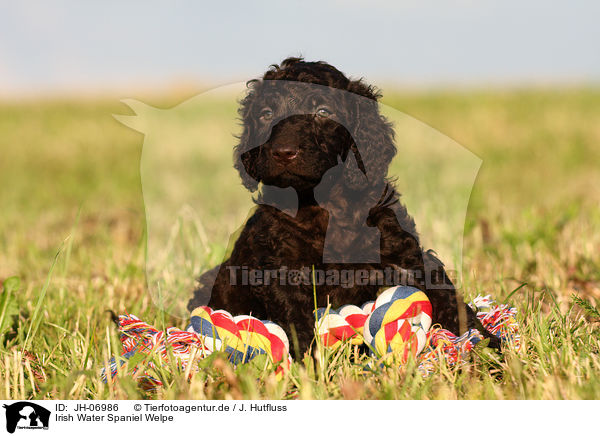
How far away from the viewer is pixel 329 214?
10.4 feet

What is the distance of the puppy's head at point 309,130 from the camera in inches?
115

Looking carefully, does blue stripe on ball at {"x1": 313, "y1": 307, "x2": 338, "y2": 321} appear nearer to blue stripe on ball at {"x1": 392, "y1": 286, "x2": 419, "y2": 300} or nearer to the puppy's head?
blue stripe on ball at {"x1": 392, "y1": 286, "x2": 419, "y2": 300}

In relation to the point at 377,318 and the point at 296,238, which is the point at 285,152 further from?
the point at 377,318

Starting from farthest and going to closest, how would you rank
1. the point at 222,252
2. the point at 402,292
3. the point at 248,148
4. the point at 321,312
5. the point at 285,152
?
the point at 222,252 → the point at 248,148 → the point at 321,312 → the point at 402,292 → the point at 285,152

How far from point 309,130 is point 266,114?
0.30 meters

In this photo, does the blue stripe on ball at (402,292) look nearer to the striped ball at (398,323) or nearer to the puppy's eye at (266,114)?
the striped ball at (398,323)

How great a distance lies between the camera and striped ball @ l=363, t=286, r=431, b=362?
2.82 meters

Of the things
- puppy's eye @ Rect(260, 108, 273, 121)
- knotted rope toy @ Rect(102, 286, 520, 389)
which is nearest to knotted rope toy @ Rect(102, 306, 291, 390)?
knotted rope toy @ Rect(102, 286, 520, 389)

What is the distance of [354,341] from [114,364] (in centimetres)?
124

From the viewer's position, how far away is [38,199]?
9.55 meters

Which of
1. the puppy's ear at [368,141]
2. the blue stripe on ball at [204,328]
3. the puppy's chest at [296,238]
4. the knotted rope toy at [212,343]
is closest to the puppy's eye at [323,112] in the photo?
the puppy's ear at [368,141]
